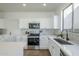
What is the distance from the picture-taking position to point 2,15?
739cm

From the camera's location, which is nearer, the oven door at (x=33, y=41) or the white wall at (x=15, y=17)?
the oven door at (x=33, y=41)

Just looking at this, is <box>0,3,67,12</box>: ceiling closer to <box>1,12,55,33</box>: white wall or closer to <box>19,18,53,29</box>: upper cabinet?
<box>19,18,53,29</box>: upper cabinet

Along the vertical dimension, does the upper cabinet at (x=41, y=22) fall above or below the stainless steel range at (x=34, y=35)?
above

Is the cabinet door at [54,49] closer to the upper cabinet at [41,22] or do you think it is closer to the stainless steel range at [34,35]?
the stainless steel range at [34,35]

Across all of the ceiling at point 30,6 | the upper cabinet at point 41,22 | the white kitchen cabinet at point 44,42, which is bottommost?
the white kitchen cabinet at point 44,42

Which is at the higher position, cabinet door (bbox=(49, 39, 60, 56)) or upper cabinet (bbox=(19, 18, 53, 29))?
upper cabinet (bbox=(19, 18, 53, 29))

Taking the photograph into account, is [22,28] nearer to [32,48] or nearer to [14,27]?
[14,27]

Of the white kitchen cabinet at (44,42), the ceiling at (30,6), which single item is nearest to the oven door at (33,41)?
the white kitchen cabinet at (44,42)

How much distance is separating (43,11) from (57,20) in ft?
4.34

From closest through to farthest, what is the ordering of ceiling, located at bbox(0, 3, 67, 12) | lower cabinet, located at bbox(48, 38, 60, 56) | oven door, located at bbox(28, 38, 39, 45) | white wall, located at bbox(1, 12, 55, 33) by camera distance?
1. lower cabinet, located at bbox(48, 38, 60, 56)
2. ceiling, located at bbox(0, 3, 67, 12)
3. oven door, located at bbox(28, 38, 39, 45)
4. white wall, located at bbox(1, 12, 55, 33)

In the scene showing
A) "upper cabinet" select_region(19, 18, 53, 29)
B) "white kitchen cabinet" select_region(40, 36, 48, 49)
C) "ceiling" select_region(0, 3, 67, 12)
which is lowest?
"white kitchen cabinet" select_region(40, 36, 48, 49)

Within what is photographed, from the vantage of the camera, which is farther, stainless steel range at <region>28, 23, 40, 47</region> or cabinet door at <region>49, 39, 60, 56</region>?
stainless steel range at <region>28, 23, 40, 47</region>

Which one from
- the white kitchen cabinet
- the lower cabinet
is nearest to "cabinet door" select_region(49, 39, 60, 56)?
the lower cabinet

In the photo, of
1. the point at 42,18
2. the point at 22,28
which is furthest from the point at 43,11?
the point at 22,28
